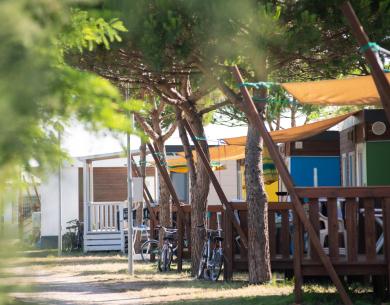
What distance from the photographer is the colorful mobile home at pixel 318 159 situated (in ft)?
63.3

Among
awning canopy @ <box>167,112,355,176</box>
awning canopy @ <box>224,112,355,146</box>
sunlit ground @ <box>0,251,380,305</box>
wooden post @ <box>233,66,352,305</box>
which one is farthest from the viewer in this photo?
awning canopy @ <box>167,112,355,176</box>

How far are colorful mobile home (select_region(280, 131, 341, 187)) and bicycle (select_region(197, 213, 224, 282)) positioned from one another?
5.76m

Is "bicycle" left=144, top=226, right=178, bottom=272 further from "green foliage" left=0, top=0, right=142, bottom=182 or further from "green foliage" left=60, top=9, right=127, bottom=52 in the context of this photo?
"green foliage" left=0, top=0, right=142, bottom=182

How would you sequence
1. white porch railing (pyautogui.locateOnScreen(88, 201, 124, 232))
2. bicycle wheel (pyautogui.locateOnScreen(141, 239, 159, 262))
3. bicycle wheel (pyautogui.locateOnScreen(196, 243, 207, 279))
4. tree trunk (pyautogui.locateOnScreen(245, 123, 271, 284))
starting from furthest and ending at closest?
white porch railing (pyautogui.locateOnScreen(88, 201, 124, 232))
bicycle wheel (pyautogui.locateOnScreen(141, 239, 159, 262))
bicycle wheel (pyautogui.locateOnScreen(196, 243, 207, 279))
tree trunk (pyautogui.locateOnScreen(245, 123, 271, 284))

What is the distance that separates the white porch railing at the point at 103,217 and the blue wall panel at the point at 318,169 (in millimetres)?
6210

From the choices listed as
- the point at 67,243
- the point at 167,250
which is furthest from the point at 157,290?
the point at 67,243

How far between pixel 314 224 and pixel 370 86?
177 centimetres

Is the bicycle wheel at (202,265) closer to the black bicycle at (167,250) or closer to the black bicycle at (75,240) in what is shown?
the black bicycle at (167,250)

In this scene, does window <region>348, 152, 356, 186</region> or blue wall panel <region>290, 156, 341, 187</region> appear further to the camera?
blue wall panel <region>290, 156, 341, 187</region>

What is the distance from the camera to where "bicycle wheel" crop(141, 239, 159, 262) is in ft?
62.3

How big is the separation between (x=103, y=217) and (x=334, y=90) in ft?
49.1

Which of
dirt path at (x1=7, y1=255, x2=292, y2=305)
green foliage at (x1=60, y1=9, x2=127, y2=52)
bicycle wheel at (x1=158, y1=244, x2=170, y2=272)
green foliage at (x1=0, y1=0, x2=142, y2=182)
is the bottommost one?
→ dirt path at (x1=7, y1=255, x2=292, y2=305)

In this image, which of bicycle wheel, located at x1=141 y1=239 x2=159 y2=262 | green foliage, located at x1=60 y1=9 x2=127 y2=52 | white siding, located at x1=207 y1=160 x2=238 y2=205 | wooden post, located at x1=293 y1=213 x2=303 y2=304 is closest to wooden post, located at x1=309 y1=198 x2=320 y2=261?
wooden post, located at x1=293 y1=213 x2=303 y2=304

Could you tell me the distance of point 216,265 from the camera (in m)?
13.3
